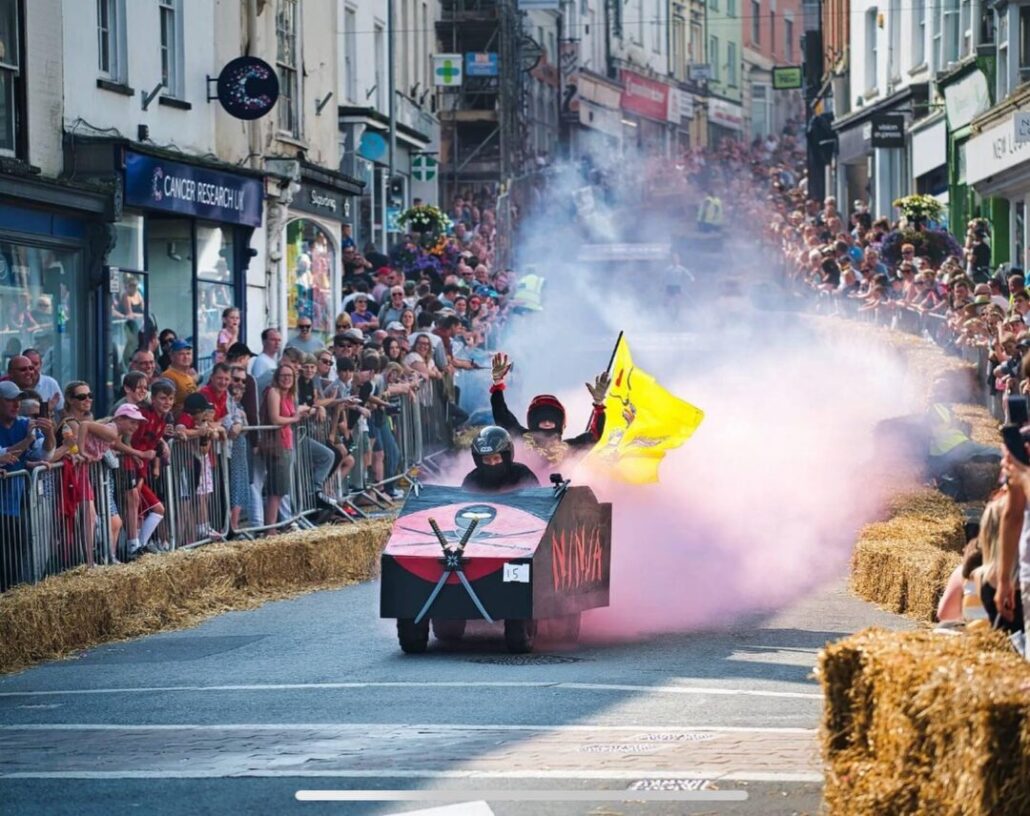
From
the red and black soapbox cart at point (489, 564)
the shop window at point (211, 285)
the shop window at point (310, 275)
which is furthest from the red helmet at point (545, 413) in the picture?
the shop window at point (310, 275)

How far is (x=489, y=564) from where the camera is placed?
14.6 m

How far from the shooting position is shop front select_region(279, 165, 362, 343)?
34.3m

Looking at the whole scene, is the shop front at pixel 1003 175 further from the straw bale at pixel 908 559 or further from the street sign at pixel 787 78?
the street sign at pixel 787 78

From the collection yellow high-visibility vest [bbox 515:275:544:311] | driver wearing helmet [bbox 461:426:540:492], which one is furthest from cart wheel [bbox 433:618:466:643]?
yellow high-visibility vest [bbox 515:275:544:311]

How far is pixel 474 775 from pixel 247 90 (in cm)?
2044

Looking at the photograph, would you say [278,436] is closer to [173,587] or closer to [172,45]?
[173,587]

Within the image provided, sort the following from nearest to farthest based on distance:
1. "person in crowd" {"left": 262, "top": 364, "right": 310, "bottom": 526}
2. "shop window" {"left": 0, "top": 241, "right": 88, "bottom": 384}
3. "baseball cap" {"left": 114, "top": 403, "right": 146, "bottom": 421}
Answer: "baseball cap" {"left": 114, "top": 403, "right": 146, "bottom": 421}
"person in crowd" {"left": 262, "top": 364, "right": 310, "bottom": 526}
"shop window" {"left": 0, "top": 241, "right": 88, "bottom": 384}

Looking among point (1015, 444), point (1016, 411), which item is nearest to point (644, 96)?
point (1016, 411)

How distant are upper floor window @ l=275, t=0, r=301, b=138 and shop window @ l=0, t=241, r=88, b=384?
9.36 metres

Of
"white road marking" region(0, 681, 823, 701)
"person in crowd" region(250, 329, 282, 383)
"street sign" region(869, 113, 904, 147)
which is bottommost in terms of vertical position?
"white road marking" region(0, 681, 823, 701)

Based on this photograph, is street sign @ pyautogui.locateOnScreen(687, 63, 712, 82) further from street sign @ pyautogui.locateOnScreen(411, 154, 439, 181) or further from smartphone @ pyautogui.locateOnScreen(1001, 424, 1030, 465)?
smartphone @ pyautogui.locateOnScreen(1001, 424, 1030, 465)

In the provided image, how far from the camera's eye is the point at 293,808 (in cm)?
931

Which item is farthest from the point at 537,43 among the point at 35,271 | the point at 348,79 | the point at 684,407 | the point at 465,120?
the point at 684,407

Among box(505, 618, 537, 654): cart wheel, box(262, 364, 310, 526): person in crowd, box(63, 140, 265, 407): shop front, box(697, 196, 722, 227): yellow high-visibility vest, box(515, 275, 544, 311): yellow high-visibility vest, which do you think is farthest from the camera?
box(697, 196, 722, 227): yellow high-visibility vest
